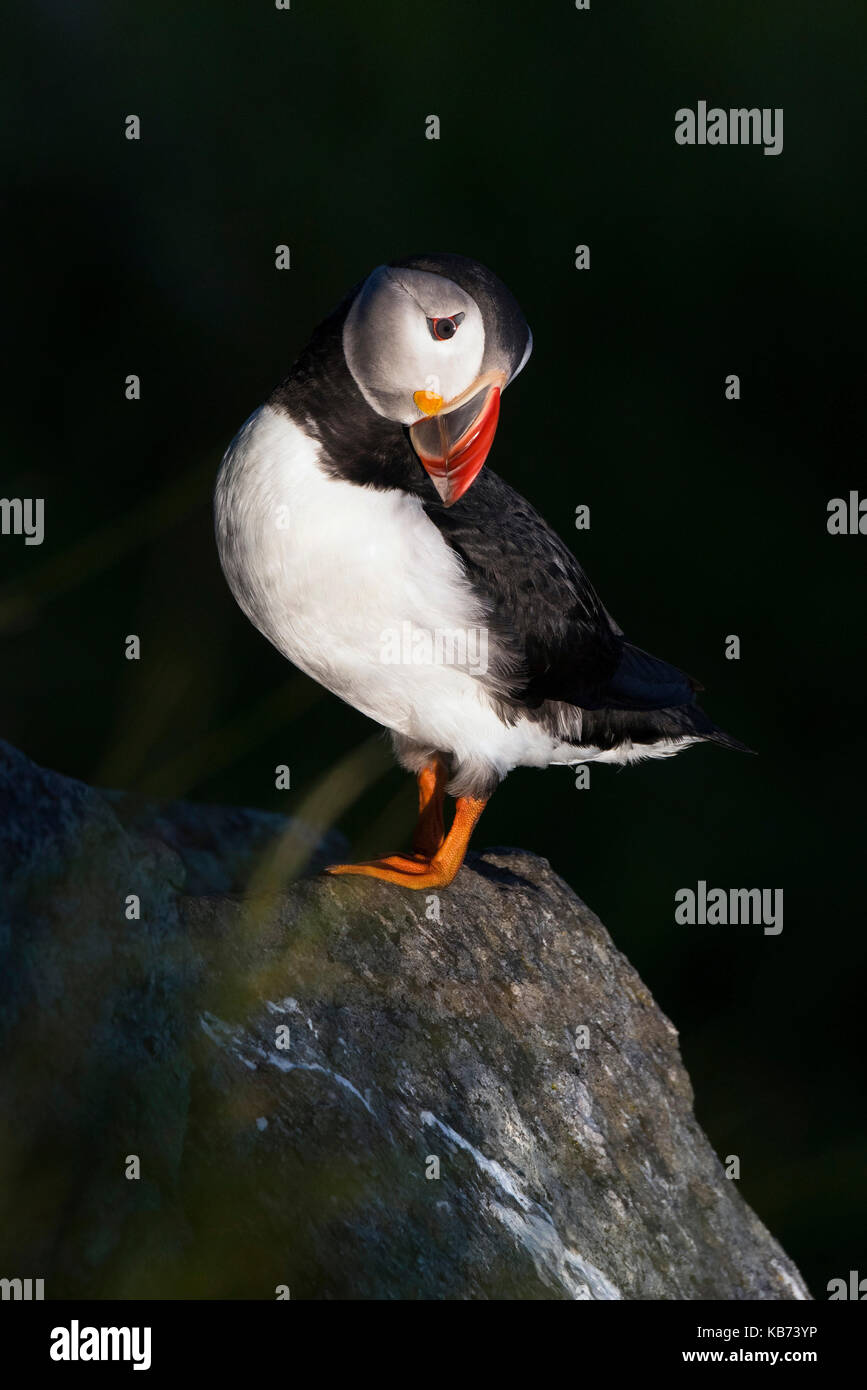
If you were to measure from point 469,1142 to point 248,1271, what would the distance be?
3.22 ft

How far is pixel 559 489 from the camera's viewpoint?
988cm

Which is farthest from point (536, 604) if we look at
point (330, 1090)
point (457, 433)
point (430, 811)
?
point (330, 1090)

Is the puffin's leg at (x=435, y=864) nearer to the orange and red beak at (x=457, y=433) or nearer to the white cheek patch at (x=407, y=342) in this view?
the orange and red beak at (x=457, y=433)

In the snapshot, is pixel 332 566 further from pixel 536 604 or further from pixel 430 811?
pixel 430 811

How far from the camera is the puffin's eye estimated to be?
3.76 metres

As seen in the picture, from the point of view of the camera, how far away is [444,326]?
12.4 ft

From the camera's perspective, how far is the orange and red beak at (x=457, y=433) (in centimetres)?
385

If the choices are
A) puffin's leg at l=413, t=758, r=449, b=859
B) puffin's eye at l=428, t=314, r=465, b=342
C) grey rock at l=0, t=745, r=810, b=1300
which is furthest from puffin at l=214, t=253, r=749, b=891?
grey rock at l=0, t=745, r=810, b=1300

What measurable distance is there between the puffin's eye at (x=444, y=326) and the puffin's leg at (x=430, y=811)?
1.61m

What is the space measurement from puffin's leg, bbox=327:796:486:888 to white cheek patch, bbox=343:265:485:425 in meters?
1.24

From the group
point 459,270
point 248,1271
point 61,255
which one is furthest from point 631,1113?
point 61,255

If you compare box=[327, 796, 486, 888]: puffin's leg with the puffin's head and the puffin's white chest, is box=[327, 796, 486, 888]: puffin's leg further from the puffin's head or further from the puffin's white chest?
the puffin's head

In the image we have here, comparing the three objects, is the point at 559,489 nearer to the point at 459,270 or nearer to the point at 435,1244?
the point at 459,270

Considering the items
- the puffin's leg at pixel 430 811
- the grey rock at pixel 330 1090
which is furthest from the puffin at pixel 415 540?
the grey rock at pixel 330 1090
